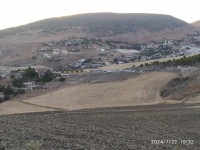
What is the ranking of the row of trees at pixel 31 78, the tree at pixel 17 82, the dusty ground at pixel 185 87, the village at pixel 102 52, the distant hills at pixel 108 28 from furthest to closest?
the distant hills at pixel 108 28, the village at pixel 102 52, the row of trees at pixel 31 78, the tree at pixel 17 82, the dusty ground at pixel 185 87

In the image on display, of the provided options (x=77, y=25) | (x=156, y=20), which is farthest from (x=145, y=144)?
(x=156, y=20)

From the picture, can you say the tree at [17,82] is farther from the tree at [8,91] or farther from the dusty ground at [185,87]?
the dusty ground at [185,87]

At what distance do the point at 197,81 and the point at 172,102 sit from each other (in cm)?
750

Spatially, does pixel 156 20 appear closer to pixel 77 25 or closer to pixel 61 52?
pixel 77 25

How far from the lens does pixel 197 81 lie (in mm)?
39719

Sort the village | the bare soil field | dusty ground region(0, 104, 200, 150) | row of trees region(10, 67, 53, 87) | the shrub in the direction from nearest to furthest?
the shrub, dusty ground region(0, 104, 200, 150), the bare soil field, row of trees region(10, 67, 53, 87), the village

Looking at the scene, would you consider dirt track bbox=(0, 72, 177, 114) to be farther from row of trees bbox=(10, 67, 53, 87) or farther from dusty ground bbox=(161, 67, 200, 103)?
row of trees bbox=(10, 67, 53, 87)
